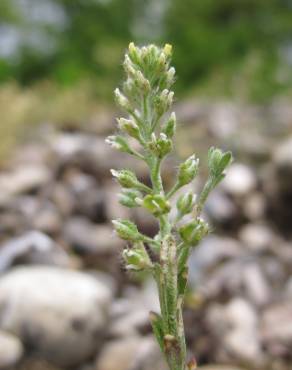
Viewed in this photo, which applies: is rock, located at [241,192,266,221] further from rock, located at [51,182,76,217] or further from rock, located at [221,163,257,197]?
rock, located at [51,182,76,217]

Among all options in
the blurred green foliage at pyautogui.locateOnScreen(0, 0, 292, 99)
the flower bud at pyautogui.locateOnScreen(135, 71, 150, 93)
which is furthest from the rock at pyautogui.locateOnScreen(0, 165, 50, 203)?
the blurred green foliage at pyautogui.locateOnScreen(0, 0, 292, 99)

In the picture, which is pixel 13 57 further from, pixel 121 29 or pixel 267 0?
pixel 267 0

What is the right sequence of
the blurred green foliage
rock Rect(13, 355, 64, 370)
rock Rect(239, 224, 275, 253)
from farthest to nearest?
the blurred green foliage, rock Rect(239, 224, 275, 253), rock Rect(13, 355, 64, 370)

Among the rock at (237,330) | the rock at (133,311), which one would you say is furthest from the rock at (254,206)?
the rock at (237,330)

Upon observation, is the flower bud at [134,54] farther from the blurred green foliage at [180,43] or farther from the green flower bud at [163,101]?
the blurred green foliage at [180,43]

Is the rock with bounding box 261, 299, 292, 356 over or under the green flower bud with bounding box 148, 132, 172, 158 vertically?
over

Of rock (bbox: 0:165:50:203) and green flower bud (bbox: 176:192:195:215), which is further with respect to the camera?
rock (bbox: 0:165:50:203)

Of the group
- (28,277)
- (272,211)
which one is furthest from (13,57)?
(28,277)
